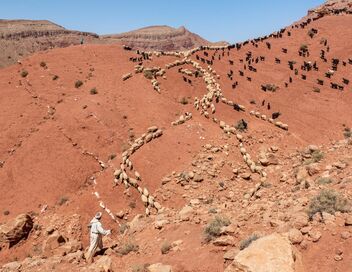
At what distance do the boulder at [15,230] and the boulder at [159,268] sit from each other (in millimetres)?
9422

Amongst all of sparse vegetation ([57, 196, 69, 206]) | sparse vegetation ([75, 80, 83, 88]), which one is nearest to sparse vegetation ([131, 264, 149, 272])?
sparse vegetation ([57, 196, 69, 206])

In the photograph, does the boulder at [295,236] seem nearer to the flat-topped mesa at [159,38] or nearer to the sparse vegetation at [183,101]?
the sparse vegetation at [183,101]

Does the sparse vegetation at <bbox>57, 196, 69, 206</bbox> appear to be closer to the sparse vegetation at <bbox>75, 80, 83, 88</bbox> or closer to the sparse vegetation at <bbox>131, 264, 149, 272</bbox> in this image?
the sparse vegetation at <bbox>131, 264, 149, 272</bbox>

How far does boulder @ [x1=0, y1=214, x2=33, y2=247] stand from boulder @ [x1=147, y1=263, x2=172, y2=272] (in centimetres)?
942

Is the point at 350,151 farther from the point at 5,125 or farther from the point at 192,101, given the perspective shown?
the point at 5,125

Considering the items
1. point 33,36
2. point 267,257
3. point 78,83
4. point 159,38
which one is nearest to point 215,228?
point 267,257

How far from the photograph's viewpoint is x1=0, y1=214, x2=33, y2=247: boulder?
1886 centimetres

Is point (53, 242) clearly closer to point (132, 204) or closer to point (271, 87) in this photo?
point (132, 204)

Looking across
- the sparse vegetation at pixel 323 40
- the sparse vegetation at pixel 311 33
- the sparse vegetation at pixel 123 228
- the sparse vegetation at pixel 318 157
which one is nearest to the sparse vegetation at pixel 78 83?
the sparse vegetation at pixel 123 228

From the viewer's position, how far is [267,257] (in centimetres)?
966

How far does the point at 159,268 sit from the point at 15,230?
33.2 feet

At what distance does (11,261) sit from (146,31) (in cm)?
14926

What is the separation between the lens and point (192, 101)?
98.5 feet

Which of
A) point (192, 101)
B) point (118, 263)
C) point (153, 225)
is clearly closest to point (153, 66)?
point (192, 101)
